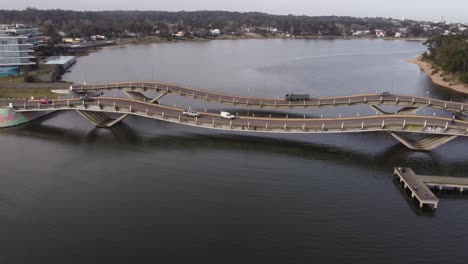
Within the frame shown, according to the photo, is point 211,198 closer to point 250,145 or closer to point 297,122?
point 250,145

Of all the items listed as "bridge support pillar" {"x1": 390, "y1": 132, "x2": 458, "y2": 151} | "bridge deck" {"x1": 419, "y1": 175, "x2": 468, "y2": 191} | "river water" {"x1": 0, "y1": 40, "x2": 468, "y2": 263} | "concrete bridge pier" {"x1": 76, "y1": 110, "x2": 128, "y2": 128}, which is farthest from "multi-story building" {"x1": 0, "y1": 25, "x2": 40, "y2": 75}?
"bridge deck" {"x1": 419, "y1": 175, "x2": 468, "y2": 191}

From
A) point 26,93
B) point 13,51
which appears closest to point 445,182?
point 26,93

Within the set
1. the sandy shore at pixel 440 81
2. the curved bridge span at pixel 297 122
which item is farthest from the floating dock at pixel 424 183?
the sandy shore at pixel 440 81

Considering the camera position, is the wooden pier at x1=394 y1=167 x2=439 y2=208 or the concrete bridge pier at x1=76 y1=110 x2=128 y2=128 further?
the concrete bridge pier at x1=76 y1=110 x2=128 y2=128

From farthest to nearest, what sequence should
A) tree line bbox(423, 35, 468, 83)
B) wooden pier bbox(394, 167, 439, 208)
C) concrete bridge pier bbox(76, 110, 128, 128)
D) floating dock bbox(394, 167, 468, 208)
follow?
tree line bbox(423, 35, 468, 83) → concrete bridge pier bbox(76, 110, 128, 128) → floating dock bbox(394, 167, 468, 208) → wooden pier bbox(394, 167, 439, 208)

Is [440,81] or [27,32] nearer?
[440,81]

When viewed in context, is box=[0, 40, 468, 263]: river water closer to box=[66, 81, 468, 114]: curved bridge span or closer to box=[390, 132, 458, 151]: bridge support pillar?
box=[390, 132, 458, 151]: bridge support pillar

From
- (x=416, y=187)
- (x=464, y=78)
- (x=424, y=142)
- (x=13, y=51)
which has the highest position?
(x=13, y=51)

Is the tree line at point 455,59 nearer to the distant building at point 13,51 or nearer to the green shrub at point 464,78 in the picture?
the green shrub at point 464,78
